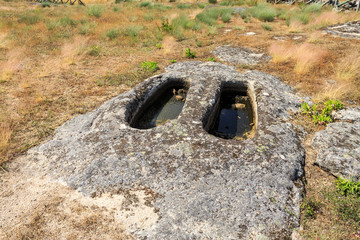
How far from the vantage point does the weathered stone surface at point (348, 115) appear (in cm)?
522

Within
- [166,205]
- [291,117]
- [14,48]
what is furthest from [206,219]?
[14,48]

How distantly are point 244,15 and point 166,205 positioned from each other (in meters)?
18.1

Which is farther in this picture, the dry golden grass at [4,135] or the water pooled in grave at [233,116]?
the water pooled in grave at [233,116]

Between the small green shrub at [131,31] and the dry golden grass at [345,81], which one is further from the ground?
the small green shrub at [131,31]

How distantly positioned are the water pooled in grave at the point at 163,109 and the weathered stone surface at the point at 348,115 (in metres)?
4.34

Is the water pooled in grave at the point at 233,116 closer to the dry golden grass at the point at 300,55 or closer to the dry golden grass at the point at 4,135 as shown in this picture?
the dry golden grass at the point at 300,55

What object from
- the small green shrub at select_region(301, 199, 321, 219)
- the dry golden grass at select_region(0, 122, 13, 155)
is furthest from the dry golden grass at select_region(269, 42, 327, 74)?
the dry golden grass at select_region(0, 122, 13, 155)

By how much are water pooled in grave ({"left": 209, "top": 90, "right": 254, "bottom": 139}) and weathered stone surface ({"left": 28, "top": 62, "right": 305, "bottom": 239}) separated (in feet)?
2.41

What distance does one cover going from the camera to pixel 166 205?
3375 mm

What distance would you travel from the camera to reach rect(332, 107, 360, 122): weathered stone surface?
5216mm

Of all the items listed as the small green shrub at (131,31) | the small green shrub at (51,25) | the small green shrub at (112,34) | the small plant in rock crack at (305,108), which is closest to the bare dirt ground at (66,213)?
the small plant in rock crack at (305,108)

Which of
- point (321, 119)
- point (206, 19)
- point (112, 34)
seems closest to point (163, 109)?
point (321, 119)

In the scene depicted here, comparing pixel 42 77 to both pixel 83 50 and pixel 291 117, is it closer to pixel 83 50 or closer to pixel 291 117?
pixel 83 50

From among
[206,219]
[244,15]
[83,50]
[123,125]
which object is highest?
[244,15]
